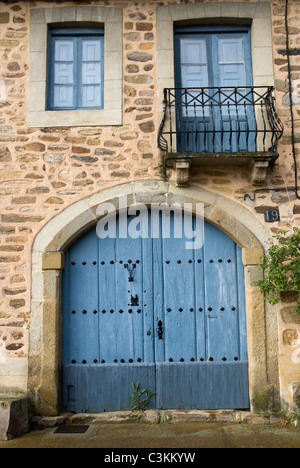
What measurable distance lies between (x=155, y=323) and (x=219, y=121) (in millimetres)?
2552

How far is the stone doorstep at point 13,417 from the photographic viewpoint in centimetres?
437

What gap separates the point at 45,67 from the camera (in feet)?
18.1

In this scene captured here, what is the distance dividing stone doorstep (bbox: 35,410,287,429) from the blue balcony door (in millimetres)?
2988

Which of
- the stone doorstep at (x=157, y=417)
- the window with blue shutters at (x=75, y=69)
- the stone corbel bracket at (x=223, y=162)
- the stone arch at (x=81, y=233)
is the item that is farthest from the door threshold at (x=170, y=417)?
the window with blue shutters at (x=75, y=69)

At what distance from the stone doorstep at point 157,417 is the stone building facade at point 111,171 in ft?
0.49

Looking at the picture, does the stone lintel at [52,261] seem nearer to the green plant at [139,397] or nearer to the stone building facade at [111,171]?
the stone building facade at [111,171]

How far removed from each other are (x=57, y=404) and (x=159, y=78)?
3.94 m

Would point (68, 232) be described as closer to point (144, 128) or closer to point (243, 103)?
point (144, 128)

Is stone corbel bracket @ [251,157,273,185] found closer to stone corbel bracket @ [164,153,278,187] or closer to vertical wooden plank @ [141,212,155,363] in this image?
stone corbel bracket @ [164,153,278,187]

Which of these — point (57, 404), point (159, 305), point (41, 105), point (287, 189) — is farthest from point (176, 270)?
point (41, 105)

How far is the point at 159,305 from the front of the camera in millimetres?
5270

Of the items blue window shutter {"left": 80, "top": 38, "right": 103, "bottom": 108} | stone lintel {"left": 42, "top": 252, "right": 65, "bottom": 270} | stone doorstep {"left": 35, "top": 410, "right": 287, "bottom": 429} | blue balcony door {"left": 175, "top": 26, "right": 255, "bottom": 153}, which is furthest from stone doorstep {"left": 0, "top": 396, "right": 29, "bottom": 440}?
blue window shutter {"left": 80, "top": 38, "right": 103, "bottom": 108}

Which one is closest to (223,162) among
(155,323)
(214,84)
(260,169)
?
(260,169)

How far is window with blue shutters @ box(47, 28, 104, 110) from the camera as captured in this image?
18.3 ft
